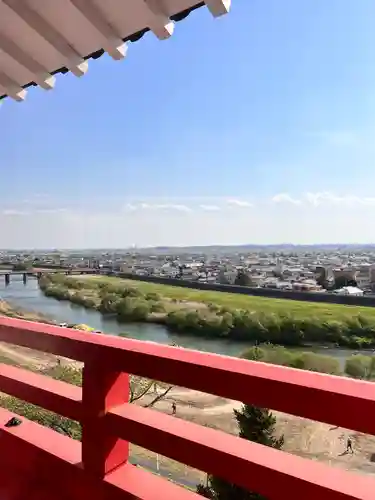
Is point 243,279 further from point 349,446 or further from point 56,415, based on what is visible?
point 56,415

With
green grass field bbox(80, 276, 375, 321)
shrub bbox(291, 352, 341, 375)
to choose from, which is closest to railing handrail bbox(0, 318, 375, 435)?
shrub bbox(291, 352, 341, 375)

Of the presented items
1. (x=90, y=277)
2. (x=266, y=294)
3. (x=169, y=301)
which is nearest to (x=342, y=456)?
(x=266, y=294)

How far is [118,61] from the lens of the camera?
54.9 inches

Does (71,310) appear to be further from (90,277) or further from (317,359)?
(317,359)

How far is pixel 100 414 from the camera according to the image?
0.88m

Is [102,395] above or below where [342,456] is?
above

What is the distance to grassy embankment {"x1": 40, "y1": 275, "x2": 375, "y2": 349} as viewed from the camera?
79.6 feet

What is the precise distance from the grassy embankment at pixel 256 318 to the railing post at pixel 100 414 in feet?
78.9

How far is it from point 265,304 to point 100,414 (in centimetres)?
2923

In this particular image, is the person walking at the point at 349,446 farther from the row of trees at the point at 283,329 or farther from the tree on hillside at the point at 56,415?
the row of trees at the point at 283,329

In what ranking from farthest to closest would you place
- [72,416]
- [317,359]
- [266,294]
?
[266,294], [317,359], [72,416]

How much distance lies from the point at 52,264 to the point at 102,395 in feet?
182

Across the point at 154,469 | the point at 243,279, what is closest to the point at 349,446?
the point at 154,469

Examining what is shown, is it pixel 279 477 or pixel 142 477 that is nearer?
pixel 279 477
